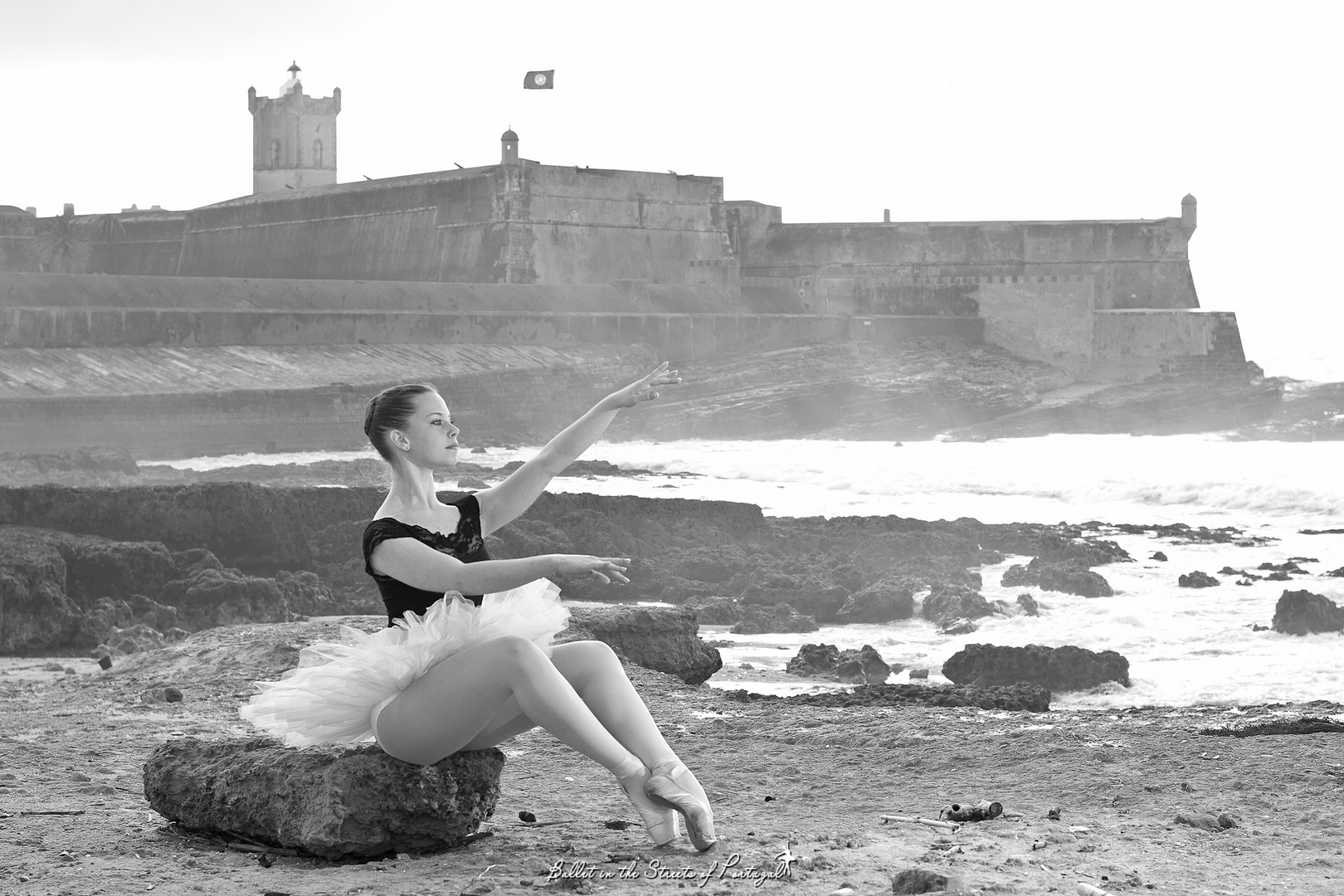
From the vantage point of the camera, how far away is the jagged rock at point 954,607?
11.0 meters

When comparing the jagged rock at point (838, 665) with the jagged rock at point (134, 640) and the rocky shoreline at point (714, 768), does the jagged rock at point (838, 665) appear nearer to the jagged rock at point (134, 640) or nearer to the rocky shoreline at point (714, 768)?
the rocky shoreline at point (714, 768)

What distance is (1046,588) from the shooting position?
12.6m

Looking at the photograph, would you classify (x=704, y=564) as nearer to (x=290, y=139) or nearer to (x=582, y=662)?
(x=582, y=662)

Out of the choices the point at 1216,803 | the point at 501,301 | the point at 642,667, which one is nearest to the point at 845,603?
the point at 642,667

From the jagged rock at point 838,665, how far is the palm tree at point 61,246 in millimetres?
37391

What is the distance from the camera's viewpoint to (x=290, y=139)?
53312mm

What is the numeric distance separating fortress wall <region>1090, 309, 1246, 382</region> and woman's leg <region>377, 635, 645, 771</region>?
36.1 m

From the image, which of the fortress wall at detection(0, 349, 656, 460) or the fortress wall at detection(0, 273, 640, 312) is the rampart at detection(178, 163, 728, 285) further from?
the fortress wall at detection(0, 349, 656, 460)

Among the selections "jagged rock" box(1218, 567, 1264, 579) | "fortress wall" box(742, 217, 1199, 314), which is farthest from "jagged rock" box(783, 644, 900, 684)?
"fortress wall" box(742, 217, 1199, 314)

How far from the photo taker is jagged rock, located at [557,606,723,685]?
6562mm

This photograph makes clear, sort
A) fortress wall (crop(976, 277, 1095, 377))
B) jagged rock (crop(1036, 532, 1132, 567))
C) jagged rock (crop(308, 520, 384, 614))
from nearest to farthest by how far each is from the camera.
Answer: jagged rock (crop(308, 520, 384, 614))
jagged rock (crop(1036, 532, 1132, 567))
fortress wall (crop(976, 277, 1095, 377))

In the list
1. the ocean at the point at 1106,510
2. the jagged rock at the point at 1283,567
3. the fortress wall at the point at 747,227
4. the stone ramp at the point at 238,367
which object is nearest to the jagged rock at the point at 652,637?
the ocean at the point at 1106,510

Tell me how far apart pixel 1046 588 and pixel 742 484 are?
506 inches

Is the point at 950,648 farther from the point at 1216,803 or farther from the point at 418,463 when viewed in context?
the point at 418,463
